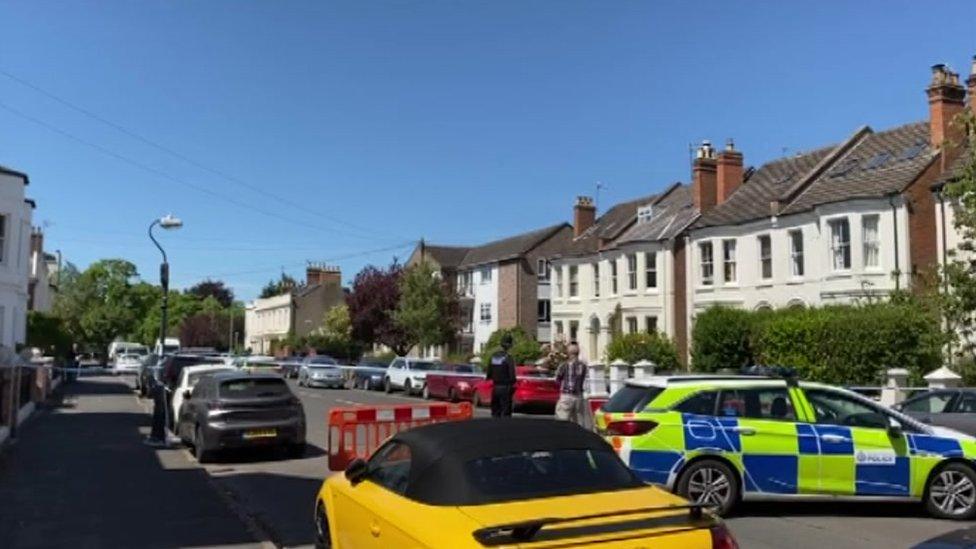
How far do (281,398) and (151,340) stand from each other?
9859cm

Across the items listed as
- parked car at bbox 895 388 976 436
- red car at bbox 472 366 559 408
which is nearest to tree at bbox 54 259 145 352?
red car at bbox 472 366 559 408

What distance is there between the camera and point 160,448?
16062mm

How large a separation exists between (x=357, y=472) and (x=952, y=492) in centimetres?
673

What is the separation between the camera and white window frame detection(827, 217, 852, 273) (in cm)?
3034

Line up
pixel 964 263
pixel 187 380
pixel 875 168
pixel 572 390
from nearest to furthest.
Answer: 1. pixel 572 390
2. pixel 187 380
3. pixel 964 263
4. pixel 875 168

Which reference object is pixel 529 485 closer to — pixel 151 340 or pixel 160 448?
pixel 160 448

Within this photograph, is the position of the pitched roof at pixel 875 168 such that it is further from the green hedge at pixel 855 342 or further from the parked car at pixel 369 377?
the parked car at pixel 369 377

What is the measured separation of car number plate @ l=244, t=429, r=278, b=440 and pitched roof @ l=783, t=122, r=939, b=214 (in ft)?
74.7

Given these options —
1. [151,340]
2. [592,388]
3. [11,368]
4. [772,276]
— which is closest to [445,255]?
[772,276]

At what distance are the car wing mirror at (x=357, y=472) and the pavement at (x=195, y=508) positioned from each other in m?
2.13

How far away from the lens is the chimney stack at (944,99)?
29.4 meters

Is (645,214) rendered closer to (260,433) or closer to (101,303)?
(260,433)

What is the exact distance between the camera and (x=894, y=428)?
9.45m

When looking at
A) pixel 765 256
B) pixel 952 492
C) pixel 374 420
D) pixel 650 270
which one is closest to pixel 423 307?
pixel 650 270
